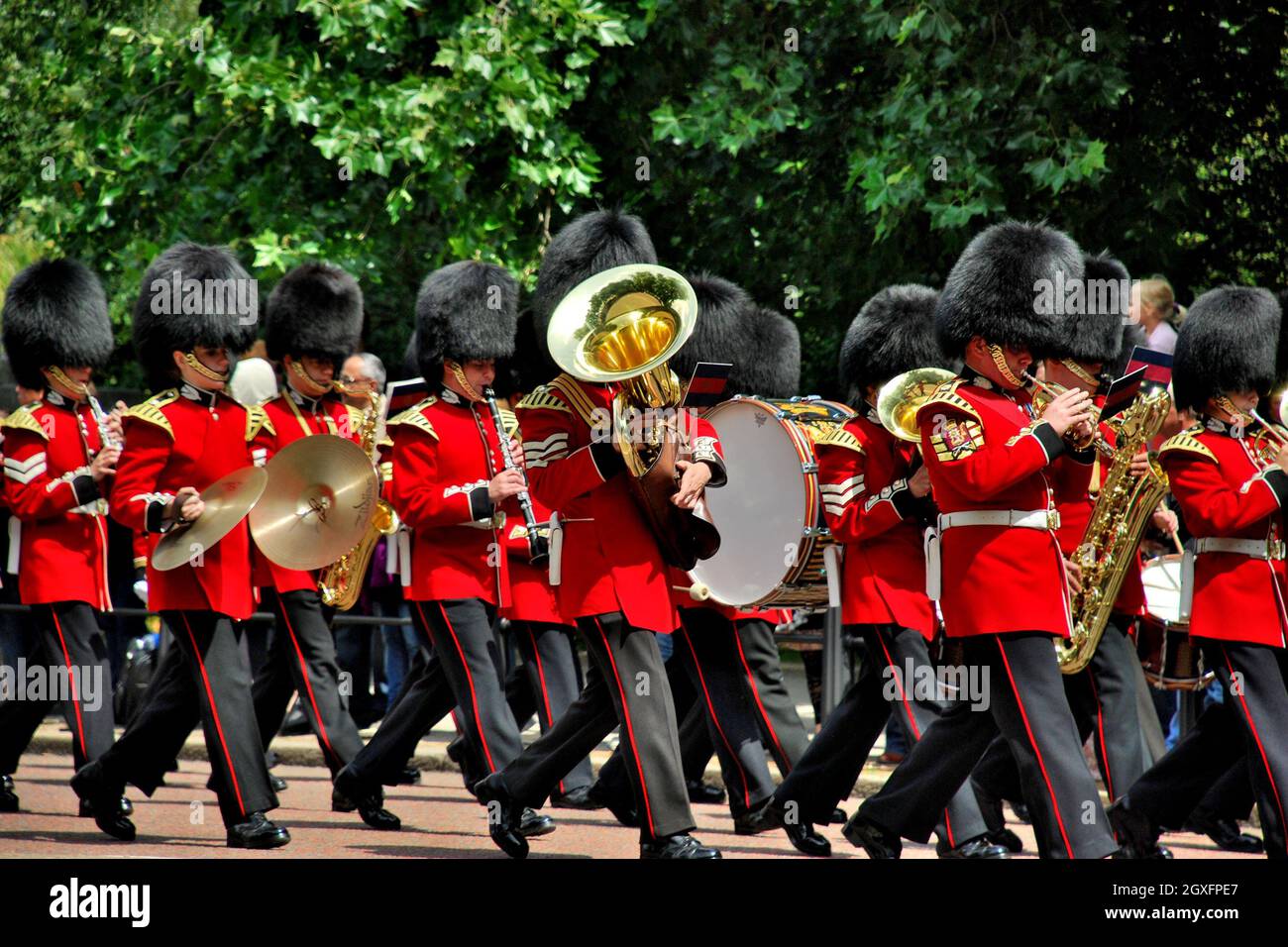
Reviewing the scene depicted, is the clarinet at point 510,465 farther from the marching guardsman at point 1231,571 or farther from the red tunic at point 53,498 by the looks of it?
the marching guardsman at point 1231,571

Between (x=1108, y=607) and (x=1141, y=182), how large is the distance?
170 inches

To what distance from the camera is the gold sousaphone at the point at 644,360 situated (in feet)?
19.0

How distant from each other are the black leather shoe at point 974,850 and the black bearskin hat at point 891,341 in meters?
1.66

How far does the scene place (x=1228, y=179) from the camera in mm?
11102

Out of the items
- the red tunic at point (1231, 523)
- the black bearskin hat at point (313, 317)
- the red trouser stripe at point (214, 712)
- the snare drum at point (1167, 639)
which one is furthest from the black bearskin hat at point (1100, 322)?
the red trouser stripe at point (214, 712)

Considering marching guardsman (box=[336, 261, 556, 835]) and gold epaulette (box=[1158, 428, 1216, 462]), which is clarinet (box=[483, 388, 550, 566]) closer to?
marching guardsman (box=[336, 261, 556, 835])

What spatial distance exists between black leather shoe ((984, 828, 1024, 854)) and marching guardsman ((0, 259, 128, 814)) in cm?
332

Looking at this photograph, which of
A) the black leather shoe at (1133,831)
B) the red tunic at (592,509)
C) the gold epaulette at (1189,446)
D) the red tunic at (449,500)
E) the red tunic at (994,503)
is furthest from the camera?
the red tunic at (449,500)

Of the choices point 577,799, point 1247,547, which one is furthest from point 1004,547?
point 577,799

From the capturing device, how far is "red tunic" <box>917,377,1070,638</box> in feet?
18.2

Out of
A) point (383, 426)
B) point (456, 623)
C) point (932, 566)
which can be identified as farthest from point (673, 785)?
point (383, 426)

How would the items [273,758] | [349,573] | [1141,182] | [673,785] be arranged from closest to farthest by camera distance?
[673,785], [349,573], [273,758], [1141,182]

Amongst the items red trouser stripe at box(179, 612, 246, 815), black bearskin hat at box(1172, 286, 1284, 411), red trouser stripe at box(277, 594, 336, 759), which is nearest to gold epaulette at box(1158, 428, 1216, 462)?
black bearskin hat at box(1172, 286, 1284, 411)

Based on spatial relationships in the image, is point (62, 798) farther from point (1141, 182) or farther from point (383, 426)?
point (1141, 182)
